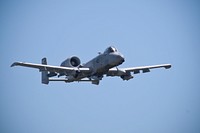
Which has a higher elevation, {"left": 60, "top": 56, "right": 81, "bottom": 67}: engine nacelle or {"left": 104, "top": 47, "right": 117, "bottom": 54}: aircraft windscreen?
{"left": 104, "top": 47, "right": 117, "bottom": 54}: aircraft windscreen

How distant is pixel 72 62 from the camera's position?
67.6m

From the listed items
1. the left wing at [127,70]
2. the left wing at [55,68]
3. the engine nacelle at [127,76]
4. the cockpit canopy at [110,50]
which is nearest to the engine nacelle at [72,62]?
the left wing at [55,68]

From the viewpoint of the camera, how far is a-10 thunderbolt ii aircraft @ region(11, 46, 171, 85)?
59.6m

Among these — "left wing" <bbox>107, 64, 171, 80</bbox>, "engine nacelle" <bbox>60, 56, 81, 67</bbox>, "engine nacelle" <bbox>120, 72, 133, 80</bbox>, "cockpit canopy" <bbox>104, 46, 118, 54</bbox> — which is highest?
"cockpit canopy" <bbox>104, 46, 118, 54</bbox>

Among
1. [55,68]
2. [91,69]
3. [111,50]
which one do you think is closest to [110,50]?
[111,50]

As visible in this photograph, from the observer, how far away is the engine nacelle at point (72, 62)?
6612cm

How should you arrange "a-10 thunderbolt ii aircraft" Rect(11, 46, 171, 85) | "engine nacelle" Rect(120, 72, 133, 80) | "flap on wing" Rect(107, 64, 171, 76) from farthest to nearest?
1. "engine nacelle" Rect(120, 72, 133, 80)
2. "flap on wing" Rect(107, 64, 171, 76)
3. "a-10 thunderbolt ii aircraft" Rect(11, 46, 171, 85)

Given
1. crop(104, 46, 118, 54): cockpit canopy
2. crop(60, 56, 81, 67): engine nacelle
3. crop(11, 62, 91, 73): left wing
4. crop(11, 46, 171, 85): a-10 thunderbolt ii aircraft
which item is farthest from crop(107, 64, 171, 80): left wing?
crop(60, 56, 81, 67): engine nacelle

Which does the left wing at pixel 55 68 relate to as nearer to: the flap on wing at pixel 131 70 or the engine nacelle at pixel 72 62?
the engine nacelle at pixel 72 62

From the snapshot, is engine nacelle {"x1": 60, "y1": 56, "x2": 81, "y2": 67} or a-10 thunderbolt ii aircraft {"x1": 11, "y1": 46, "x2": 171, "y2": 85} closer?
a-10 thunderbolt ii aircraft {"x1": 11, "y1": 46, "x2": 171, "y2": 85}

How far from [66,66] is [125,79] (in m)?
10.0

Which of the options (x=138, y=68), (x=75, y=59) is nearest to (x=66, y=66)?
(x=75, y=59)

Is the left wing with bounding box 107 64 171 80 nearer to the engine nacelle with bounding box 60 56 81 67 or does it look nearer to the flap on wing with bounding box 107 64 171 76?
the flap on wing with bounding box 107 64 171 76

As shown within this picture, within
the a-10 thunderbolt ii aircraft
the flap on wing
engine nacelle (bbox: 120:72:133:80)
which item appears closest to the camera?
the a-10 thunderbolt ii aircraft
